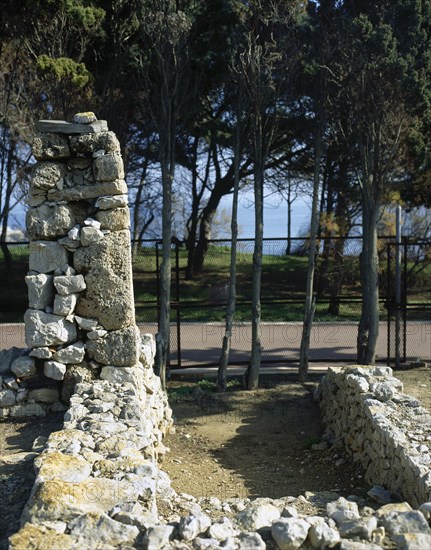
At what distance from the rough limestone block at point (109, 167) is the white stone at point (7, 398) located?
2667 millimetres

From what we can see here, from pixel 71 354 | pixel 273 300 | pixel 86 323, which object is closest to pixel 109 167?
pixel 86 323

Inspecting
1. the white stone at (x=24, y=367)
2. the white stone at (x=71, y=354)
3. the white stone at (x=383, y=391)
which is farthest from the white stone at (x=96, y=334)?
the white stone at (x=383, y=391)

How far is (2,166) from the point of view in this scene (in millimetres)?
19453

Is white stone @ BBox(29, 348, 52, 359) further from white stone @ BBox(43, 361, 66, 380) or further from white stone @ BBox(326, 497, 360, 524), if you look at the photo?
white stone @ BBox(326, 497, 360, 524)

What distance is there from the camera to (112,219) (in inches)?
318

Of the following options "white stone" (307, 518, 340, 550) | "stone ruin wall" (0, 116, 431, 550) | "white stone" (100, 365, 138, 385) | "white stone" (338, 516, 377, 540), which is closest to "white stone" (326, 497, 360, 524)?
"stone ruin wall" (0, 116, 431, 550)

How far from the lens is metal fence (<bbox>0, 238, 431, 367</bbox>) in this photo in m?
14.4

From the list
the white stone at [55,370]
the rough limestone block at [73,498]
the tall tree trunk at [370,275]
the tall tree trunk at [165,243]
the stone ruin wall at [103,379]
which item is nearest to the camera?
the rough limestone block at [73,498]

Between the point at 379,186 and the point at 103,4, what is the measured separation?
675 cm

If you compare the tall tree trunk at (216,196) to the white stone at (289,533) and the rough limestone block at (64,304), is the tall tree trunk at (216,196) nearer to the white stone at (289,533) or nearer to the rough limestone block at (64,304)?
the rough limestone block at (64,304)

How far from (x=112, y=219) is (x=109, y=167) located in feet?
1.93

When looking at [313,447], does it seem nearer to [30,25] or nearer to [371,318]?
[371,318]

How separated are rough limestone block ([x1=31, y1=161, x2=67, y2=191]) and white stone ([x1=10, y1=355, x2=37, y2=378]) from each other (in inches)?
79.7

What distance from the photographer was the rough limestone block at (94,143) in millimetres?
8078
